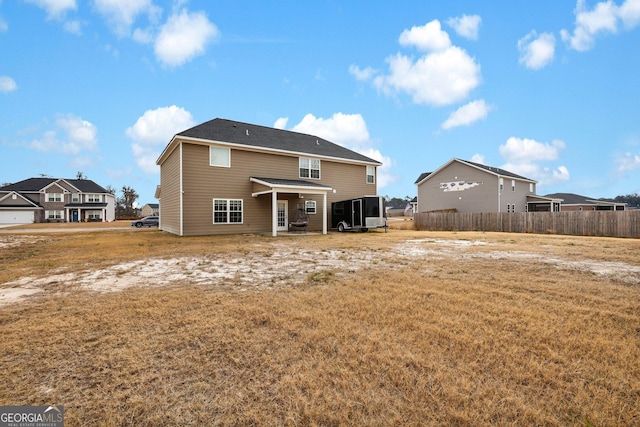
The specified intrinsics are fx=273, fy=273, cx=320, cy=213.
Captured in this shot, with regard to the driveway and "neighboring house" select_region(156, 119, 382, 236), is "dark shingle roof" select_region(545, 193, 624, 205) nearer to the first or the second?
"neighboring house" select_region(156, 119, 382, 236)

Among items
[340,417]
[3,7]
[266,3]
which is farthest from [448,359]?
[3,7]

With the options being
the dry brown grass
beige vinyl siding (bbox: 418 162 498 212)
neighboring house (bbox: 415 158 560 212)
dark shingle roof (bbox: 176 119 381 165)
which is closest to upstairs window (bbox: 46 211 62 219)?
dark shingle roof (bbox: 176 119 381 165)

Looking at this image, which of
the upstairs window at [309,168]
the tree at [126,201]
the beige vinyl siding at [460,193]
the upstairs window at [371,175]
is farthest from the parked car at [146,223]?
the tree at [126,201]

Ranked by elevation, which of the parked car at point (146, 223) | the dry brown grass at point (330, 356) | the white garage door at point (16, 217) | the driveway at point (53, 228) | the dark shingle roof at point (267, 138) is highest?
the dark shingle roof at point (267, 138)

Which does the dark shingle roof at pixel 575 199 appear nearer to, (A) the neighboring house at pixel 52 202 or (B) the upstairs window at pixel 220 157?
(B) the upstairs window at pixel 220 157

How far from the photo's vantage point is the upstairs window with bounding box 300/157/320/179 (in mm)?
20172

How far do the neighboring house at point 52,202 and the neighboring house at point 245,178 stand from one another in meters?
33.1

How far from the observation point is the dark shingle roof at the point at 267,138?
17016 millimetres

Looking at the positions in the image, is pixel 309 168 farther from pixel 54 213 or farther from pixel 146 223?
pixel 54 213

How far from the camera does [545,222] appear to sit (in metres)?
19.1

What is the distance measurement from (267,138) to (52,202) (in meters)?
44.5

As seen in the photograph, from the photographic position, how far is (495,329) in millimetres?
3223

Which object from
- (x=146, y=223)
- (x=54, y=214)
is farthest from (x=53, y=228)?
(x=54, y=214)

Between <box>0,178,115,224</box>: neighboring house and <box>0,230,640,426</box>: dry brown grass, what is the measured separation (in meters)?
51.2
